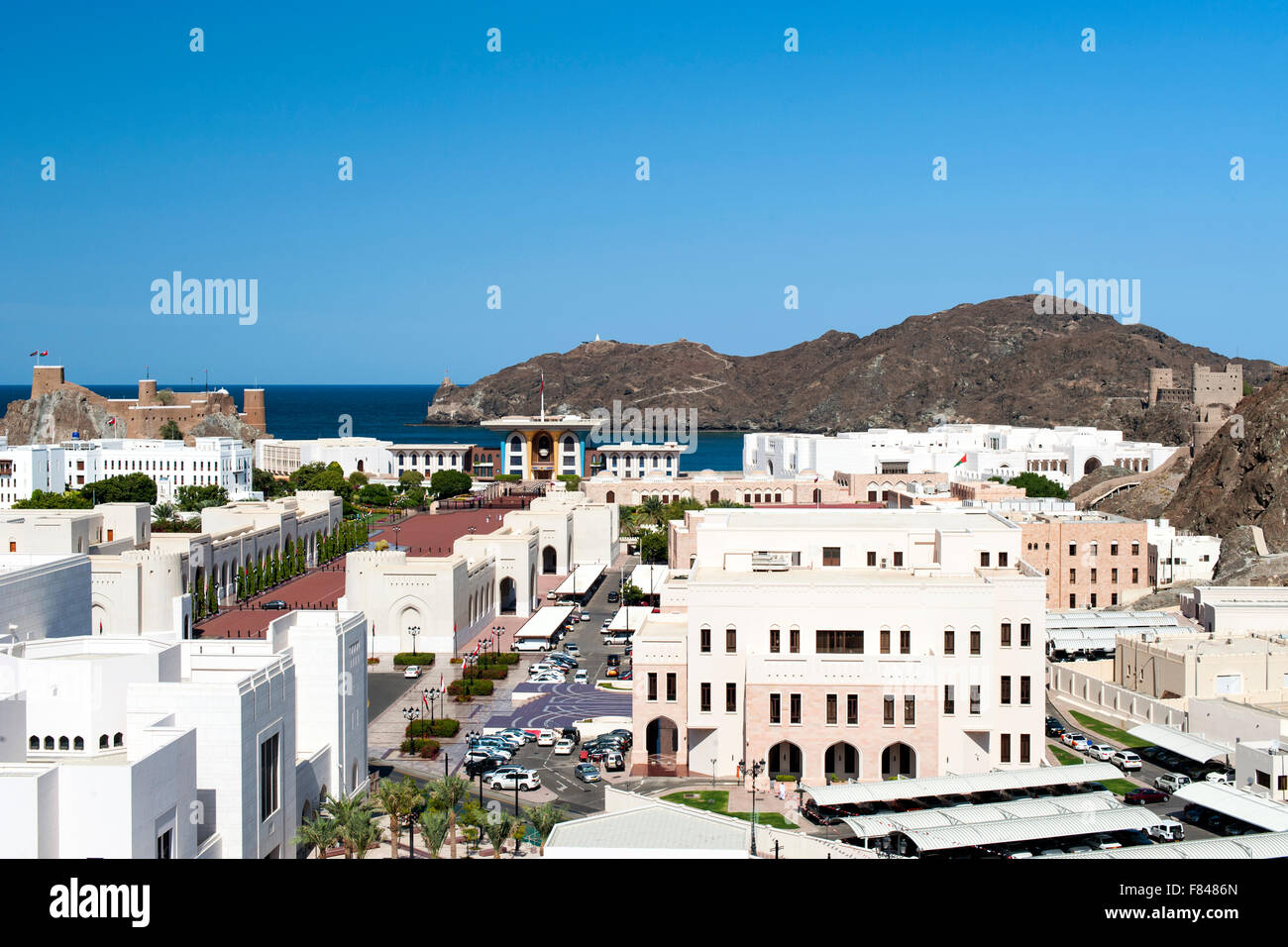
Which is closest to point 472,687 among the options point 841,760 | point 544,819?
point 841,760

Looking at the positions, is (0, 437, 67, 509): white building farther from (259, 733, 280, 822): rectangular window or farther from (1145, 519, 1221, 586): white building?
(259, 733, 280, 822): rectangular window

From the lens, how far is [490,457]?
12475cm

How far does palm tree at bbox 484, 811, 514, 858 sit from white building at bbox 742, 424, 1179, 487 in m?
75.3

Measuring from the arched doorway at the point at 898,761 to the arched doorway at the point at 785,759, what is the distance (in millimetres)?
2061

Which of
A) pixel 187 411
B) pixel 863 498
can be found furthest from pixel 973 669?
pixel 187 411

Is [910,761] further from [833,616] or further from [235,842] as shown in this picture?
[235,842]

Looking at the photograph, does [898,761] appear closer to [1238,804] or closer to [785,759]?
[785,759]

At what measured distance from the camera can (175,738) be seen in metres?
18.8

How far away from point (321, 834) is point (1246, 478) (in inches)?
2333

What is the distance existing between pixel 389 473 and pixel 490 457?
10.2 metres

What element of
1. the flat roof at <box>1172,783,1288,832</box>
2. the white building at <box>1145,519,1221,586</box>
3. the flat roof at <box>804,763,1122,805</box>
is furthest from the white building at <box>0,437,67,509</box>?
the flat roof at <box>1172,783,1288,832</box>

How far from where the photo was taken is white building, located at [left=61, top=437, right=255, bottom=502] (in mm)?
92500
